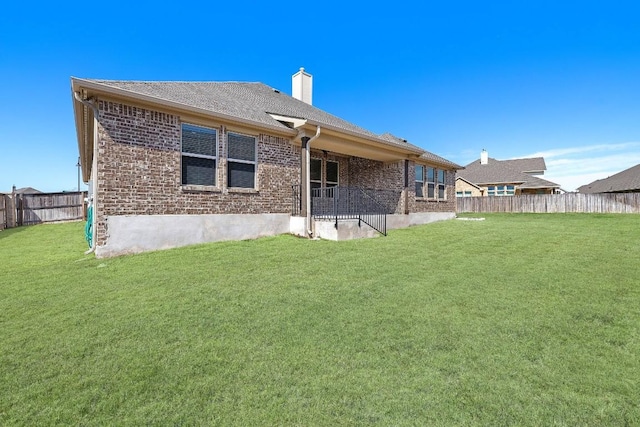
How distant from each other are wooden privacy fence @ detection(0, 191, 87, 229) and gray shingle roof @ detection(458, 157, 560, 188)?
32164 millimetres

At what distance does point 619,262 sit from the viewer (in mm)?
5824

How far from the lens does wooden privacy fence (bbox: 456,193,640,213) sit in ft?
59.6

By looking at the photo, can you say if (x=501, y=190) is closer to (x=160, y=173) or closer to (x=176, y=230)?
(x=176, y=230)

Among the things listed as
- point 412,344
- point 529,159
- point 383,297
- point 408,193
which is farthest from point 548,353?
point 529,159

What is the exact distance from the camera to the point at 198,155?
26.4 feet

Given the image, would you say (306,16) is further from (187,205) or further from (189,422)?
(189,422)

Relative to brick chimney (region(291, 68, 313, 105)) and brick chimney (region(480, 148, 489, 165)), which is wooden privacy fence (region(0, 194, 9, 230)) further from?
brick chimney (region(480, 148, 489, 165))

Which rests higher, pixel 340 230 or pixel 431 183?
pixel 431 183

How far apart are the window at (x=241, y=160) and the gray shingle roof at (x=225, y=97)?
2.20ft

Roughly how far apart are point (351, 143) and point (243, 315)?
8.19 meters

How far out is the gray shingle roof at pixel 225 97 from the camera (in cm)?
758

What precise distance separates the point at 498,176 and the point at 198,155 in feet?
99.5

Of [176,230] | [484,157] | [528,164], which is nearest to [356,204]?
[176,230]

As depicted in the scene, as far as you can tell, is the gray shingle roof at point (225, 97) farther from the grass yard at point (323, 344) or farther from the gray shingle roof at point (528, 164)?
the gray shingle roof at point (528, 164)
